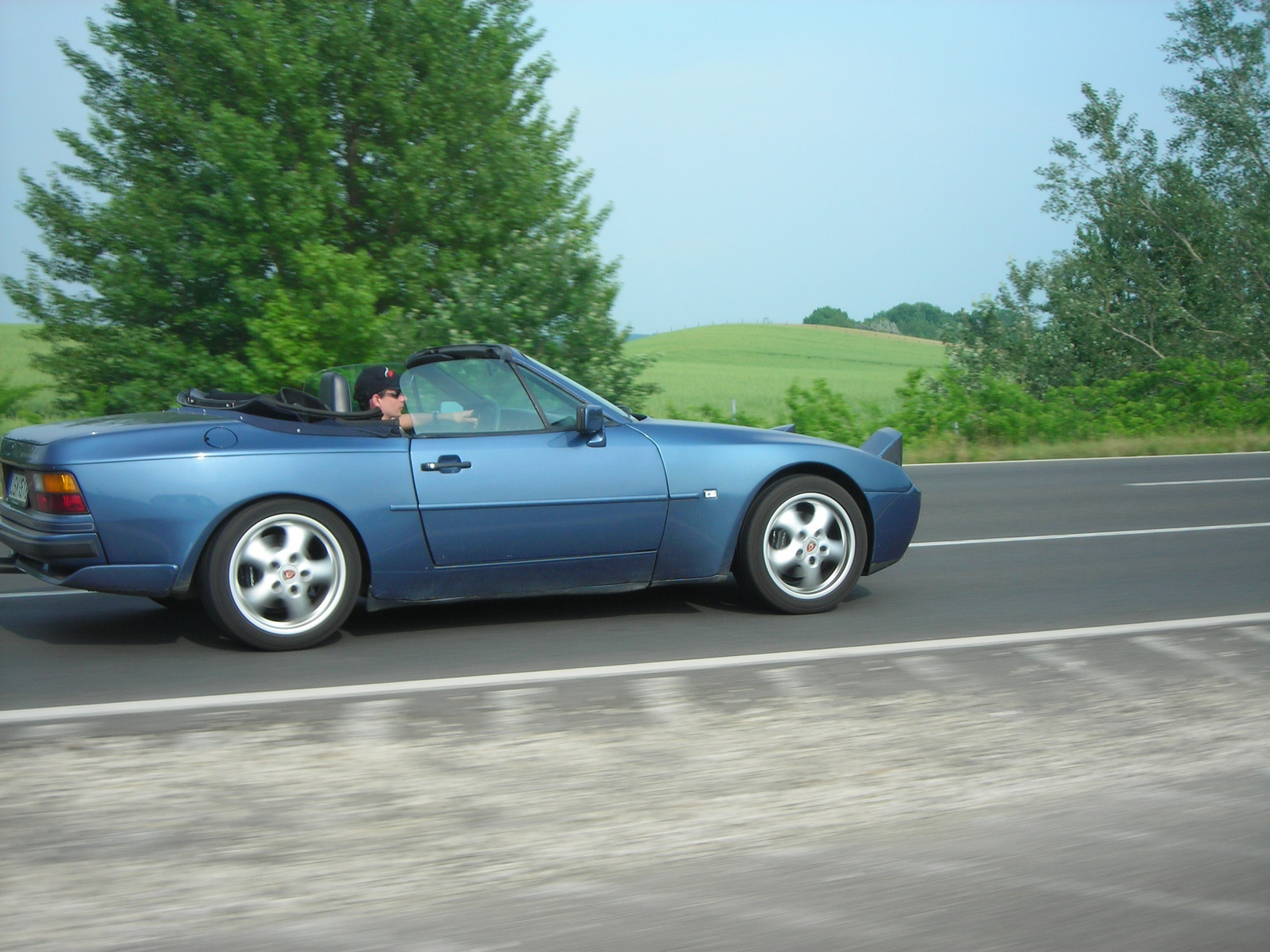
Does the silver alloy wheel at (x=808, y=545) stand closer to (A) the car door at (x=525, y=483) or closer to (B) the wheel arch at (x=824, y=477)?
(B) the wheel arch at (x=824, y=477)

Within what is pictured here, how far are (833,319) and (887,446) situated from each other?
314 feet

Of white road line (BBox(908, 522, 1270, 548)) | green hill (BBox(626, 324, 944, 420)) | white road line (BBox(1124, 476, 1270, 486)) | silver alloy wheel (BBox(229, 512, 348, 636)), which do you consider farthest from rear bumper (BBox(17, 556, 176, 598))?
green hill (BBox(626, 324, 944, 420))

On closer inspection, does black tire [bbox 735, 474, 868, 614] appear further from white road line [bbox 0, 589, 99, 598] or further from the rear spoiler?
white road line [bbox 0, 589, 99, 598]

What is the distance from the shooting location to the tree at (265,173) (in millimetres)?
22969

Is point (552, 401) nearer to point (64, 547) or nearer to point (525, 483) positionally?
point (525, 483)

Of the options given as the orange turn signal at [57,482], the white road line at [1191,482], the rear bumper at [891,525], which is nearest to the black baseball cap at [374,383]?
the orange turn signal at [57,482]

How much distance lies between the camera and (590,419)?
586cm

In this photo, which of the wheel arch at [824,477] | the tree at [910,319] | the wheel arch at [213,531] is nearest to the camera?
the wheel arch at [213,531]

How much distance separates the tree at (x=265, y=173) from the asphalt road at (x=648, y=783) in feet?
57.0

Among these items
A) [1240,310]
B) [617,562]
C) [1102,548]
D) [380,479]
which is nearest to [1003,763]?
[617,562]

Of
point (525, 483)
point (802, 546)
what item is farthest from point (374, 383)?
point (802, 546)

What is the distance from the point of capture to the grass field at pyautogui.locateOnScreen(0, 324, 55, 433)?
1824 cm

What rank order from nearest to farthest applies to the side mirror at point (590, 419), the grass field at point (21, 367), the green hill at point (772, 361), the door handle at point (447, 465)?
1. the door handle at point (447, 465)
2. the side mirror at point (590, 419)
3. the grass field at point (21, 367)
4. the green hill at point (772, 361)

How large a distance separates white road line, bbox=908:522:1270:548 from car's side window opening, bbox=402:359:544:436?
396 centimetres
